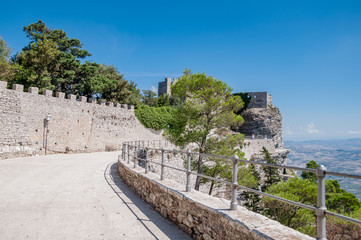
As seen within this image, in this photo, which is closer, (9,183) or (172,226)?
(172,226)

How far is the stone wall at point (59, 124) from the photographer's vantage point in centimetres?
1580

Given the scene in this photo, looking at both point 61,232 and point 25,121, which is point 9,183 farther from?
point 25,121

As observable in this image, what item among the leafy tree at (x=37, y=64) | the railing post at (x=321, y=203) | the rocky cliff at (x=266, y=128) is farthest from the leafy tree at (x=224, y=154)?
the rocky cliff at (x=266, y=128)

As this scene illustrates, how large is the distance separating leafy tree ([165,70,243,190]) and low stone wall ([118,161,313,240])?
460 inches

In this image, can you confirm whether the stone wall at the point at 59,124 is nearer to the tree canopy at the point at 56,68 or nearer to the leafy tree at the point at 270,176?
the tree canopy at the point at 56,68

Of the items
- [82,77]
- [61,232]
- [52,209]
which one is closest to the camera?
[61,232]

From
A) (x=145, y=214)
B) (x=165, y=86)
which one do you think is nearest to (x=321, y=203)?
(x=145, y=214)

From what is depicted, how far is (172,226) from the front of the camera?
4504 millimetres

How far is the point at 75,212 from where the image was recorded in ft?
16.8

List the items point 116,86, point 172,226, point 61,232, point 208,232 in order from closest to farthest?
point 208,232 < point 61,232 < point 172,226 < point 116,86

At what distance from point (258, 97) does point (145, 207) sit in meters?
49.4

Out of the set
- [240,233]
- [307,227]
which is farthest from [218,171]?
[240,233]

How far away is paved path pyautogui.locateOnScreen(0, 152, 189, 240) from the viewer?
4070 millimetres

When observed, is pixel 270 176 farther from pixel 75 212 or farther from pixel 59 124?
pixel 59 124
